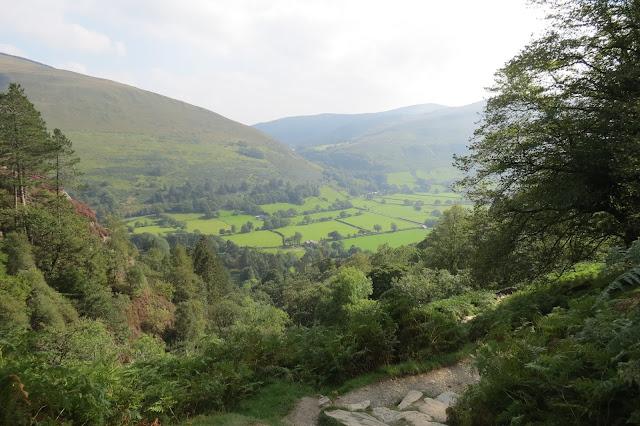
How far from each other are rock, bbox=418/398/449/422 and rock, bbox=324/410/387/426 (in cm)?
103

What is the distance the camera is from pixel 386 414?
630 cm

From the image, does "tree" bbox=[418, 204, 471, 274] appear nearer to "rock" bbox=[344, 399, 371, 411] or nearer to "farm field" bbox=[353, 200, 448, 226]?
"rock" bbox=[344, 399, 371, 411]

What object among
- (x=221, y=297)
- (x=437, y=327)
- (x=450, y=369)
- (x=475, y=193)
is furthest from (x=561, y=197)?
(x=221, y=297)

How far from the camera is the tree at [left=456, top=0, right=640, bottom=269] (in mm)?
8414

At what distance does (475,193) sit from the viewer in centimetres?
1202

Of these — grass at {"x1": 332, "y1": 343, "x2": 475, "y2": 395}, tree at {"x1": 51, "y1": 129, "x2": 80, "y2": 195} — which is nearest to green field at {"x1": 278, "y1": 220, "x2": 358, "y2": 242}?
tree at {"x1": 51, "y1": 129, "x2": 80, "y2": 195}

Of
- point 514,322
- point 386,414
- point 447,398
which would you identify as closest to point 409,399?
point 447,398

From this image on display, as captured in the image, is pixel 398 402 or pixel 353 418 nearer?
pixel 353 418

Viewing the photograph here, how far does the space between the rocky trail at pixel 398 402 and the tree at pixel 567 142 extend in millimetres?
5016

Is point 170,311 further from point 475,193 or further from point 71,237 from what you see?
point 475,193

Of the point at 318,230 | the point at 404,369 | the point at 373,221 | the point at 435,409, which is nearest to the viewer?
the point at 435,409

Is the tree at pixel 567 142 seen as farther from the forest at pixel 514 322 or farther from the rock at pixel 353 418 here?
the rock at pixel 353 418

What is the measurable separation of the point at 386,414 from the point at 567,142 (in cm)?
845

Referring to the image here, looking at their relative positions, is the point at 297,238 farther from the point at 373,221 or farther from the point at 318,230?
the point at 373,221
